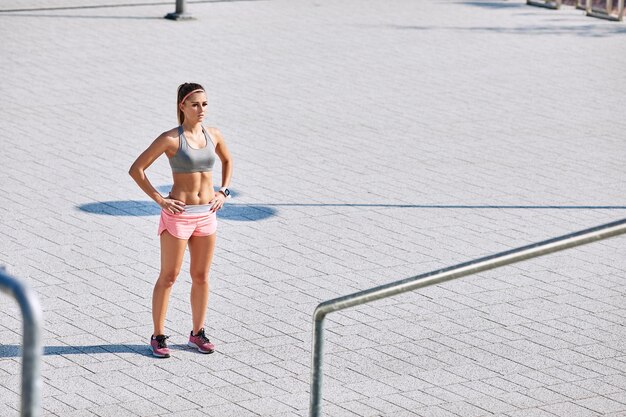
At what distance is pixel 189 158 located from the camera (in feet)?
23.2

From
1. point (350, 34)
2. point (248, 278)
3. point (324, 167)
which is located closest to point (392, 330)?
point (248, 278)

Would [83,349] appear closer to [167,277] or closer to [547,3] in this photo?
[167,277]

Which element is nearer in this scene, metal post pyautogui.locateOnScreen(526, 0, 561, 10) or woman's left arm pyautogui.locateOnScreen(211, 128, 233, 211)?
woman's left arm pyautogui.locateOnScreen(211, 128, 233, 211)

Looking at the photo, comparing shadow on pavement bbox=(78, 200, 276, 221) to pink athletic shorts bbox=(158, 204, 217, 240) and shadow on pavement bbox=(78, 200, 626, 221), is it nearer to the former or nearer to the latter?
shadow on pavement bbox=(78, 200, 626, 221)

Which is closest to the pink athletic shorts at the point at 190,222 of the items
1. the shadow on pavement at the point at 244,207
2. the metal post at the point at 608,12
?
the shadow on pavement at the point at 244,207

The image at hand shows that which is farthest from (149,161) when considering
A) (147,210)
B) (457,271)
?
(147,210)

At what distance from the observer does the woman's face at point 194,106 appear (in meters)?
7.09

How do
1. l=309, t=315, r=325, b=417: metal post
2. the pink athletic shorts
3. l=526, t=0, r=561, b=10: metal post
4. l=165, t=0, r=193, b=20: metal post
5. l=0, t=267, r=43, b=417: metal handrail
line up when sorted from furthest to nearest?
l=526, t=0, r=561, b=10: metal post
l=165, t=0, r=193, b=20: metal post
the pink athletic shorts
l=309, t=315, r=325, b=417: metal post
l=0, t=267, r=43, b=417: metal handrail

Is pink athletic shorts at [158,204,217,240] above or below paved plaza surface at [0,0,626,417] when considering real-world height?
above

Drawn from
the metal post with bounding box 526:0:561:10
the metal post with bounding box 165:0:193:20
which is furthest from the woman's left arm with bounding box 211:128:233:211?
the metal post with bounding box 526:0:561:10

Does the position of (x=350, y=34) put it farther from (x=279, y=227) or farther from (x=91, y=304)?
(x=91, y=304)

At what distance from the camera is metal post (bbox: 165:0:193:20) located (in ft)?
63.7

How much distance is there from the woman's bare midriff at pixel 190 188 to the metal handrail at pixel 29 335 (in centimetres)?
399

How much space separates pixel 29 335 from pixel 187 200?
4.13 m
